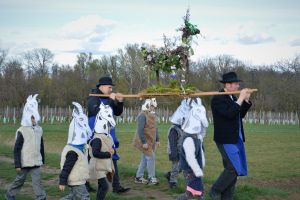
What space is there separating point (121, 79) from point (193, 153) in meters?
60.9

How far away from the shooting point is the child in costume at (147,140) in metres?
11.3

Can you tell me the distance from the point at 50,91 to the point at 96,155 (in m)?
51.7

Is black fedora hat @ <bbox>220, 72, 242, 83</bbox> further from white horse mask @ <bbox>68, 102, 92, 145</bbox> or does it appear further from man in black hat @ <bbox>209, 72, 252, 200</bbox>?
white horse mask @ <bbox>68, 102, 92, 145</bbox>

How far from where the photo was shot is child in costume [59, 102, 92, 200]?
7918mm

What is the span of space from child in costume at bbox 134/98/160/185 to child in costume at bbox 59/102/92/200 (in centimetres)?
326

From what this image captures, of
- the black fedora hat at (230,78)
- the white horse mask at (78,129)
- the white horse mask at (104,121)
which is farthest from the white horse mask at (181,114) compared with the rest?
the white horse mask at (78,129)

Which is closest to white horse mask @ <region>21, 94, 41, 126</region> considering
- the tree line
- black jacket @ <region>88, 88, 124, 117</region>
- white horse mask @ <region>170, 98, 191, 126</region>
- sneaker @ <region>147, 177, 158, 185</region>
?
black jacket @ <region>88, 88, 124, 117</region>

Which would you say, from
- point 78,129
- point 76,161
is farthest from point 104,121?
point 76,161

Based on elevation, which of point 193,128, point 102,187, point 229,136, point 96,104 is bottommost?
point 102,187

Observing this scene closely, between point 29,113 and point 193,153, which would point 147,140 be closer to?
point 193,153

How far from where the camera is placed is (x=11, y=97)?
163 feet

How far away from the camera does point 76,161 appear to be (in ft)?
26.3

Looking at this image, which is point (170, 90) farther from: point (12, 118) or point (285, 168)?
point (12, 118)

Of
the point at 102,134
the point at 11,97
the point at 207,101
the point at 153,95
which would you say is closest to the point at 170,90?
the point at 153,95
